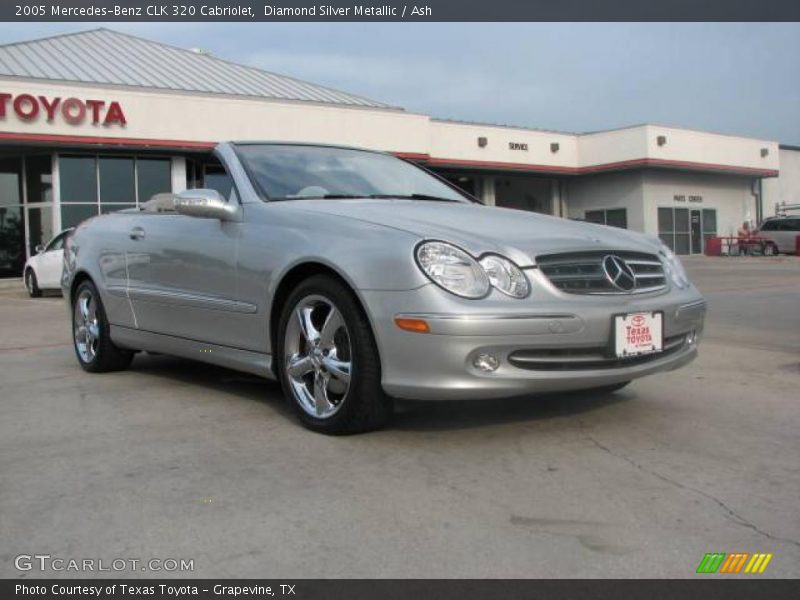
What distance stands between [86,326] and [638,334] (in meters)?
4.17

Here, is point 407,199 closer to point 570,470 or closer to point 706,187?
point 570,470

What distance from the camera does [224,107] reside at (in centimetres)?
2269

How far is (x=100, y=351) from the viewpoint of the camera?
224 inches

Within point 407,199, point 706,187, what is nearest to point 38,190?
point 407,199

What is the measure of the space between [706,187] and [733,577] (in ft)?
118

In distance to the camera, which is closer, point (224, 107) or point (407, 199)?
point (407, 199)

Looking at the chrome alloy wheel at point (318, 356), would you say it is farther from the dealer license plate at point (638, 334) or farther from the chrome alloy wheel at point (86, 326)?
the chrome alloy wheel at point (86, 326)

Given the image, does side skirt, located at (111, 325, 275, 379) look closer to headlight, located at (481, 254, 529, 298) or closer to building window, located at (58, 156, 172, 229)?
headlight, located at (481, 254, 529, 298)

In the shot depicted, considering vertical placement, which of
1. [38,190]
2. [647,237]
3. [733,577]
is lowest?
[733,577]

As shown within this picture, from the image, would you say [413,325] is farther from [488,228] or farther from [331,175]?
[331,175]

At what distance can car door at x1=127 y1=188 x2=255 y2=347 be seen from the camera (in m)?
4.34

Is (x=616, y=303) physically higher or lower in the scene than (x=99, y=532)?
higher

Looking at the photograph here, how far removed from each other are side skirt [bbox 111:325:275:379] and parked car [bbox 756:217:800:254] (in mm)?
30301

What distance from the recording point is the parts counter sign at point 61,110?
65.1 feet
